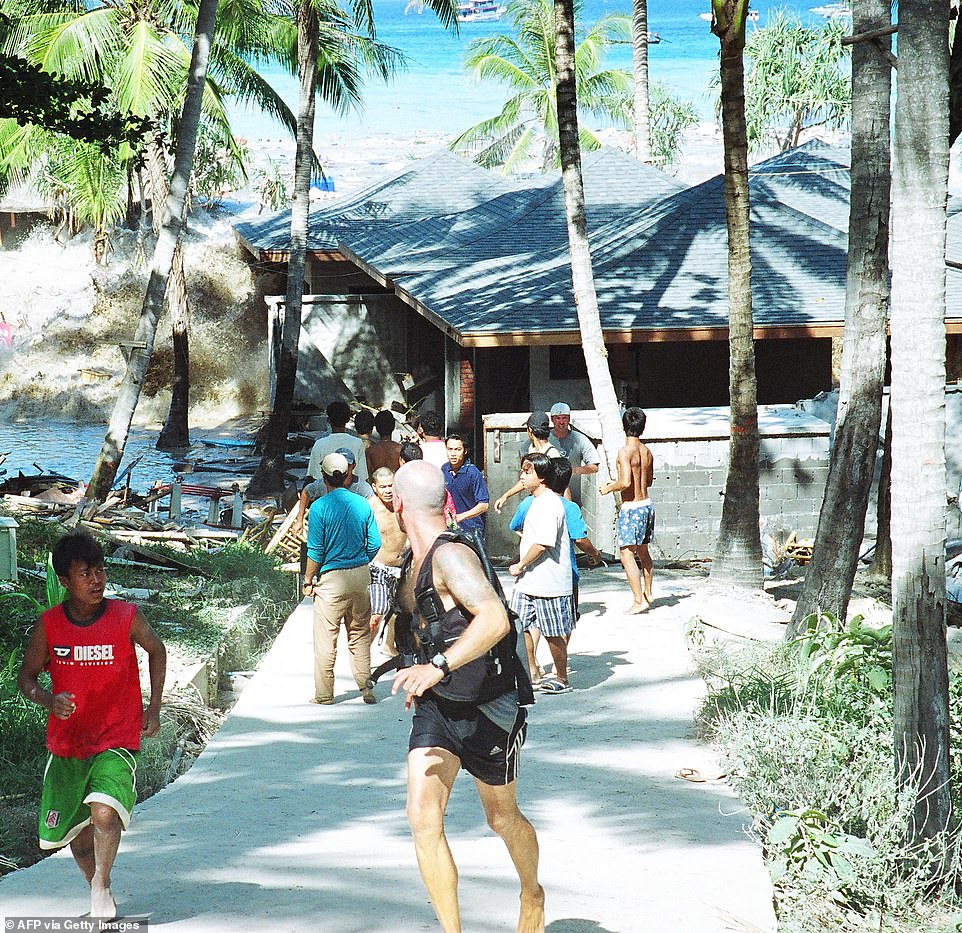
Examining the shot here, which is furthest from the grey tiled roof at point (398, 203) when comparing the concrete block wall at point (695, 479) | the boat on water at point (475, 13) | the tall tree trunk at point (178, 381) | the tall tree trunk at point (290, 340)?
the concrete block wall at point (695, 479)

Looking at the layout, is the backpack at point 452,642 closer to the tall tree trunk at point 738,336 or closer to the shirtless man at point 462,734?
the shirtless man at point 462,734

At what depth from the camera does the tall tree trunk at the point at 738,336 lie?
11023mm

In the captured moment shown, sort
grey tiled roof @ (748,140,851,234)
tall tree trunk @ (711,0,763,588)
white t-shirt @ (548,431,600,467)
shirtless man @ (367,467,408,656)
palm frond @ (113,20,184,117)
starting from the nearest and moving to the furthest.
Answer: shirtless man @ (367,467,408,656), tall tree trunk @ (711,0,763,588), white t-shirt @ (548,431,600,467), palm frond @ (113,20,184,117), grey tiled roof @ (748,140,851,234)

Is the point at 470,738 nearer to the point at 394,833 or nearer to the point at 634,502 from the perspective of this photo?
the point at 394,833

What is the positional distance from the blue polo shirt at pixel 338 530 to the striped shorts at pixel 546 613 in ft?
3.43

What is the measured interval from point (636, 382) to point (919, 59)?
50.0 feet

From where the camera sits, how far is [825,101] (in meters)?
60.0

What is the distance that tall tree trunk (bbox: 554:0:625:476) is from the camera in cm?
1306

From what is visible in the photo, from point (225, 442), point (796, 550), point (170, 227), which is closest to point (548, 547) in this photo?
point (796, 550)

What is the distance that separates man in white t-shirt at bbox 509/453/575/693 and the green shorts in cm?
363

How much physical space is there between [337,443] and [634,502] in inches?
103

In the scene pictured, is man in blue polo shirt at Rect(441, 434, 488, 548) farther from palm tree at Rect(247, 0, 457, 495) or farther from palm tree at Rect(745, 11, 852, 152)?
palm tree at Rect(745, 11, 852, 152)
